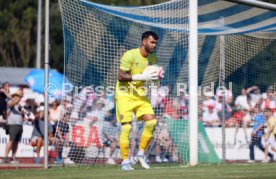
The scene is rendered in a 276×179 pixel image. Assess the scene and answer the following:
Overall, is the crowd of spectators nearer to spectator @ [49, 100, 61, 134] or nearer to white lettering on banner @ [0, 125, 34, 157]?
spectator @ [49, 100, 61, 134]

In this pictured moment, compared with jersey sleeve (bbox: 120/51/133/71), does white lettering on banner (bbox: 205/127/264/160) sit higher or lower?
lower

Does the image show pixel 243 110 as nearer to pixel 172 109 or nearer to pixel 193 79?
pixel 172 109

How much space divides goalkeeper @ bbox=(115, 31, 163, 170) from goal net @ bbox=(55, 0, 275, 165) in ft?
6.47

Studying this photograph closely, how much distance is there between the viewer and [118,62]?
17.4m

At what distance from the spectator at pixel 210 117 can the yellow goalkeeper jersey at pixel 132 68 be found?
9.00 meters

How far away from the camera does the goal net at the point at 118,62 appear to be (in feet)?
55.3

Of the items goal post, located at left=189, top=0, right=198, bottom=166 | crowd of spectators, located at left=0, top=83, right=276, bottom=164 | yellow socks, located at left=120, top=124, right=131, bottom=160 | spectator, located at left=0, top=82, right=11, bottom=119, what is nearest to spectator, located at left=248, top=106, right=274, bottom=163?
crowd of spectators, located at left=0, top=83, right=276, bottom=164

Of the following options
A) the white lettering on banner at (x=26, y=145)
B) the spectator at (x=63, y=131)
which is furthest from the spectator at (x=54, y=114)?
the spectator at (x=63, y=131)

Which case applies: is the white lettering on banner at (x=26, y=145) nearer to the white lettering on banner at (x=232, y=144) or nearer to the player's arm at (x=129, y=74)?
the white lettering on banner at (x=232, y=144)

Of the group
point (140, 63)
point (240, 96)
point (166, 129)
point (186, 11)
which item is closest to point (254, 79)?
point (240, 96)

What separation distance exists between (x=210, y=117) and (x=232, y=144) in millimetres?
940

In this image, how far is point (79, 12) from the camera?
16.6 m

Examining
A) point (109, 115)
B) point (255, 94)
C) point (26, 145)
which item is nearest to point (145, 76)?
point (109, 115)

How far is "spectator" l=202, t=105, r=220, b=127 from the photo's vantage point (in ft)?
76.2
